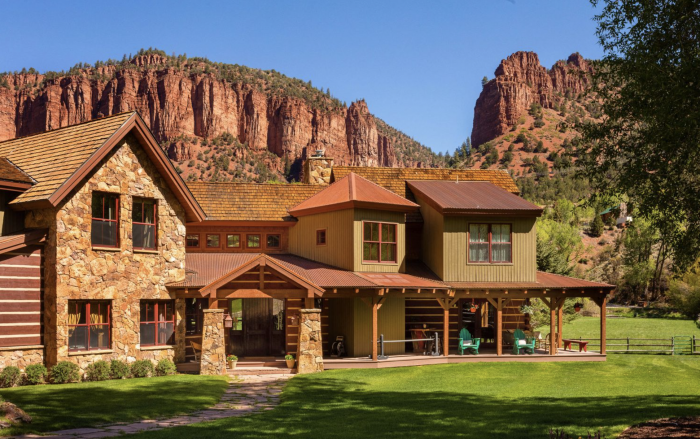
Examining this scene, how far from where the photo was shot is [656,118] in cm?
1409

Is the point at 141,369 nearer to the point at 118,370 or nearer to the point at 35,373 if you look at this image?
the point at 118,370

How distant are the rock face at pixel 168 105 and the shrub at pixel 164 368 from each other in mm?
155698

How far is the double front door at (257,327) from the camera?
27.9 m

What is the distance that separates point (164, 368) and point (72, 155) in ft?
24.9

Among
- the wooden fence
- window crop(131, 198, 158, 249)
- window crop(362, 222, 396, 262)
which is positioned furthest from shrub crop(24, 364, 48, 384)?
the wooden fence

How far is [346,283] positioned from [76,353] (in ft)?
30.4

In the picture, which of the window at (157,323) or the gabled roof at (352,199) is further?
the gabled roof at (352,199)

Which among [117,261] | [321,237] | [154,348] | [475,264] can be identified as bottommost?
[154,348]

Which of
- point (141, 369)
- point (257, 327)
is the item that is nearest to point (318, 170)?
point (257, 327)

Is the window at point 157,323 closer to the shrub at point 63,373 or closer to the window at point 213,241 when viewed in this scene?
the shrub at point 63,373

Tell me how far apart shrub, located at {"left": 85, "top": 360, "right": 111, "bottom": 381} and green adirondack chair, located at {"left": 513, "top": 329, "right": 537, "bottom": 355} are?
15.3 metres

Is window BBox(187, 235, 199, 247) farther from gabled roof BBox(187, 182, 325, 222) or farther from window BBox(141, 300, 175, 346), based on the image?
window BBox(141, 300, 175, 346)

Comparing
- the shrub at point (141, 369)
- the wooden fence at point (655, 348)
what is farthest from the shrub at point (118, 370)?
the wooden fence at point (655, 348)

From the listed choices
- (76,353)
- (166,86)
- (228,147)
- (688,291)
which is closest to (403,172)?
(76,353)
